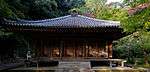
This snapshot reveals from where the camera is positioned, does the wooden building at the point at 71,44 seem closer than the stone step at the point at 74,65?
No

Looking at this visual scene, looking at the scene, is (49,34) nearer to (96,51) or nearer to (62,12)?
(96,51)

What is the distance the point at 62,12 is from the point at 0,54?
59.1ft

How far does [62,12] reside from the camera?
44.2 meters

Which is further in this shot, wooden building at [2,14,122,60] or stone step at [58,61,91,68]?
wooden building at [2,14,122,60]

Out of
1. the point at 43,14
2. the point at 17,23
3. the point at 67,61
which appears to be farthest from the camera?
the point at 43,14

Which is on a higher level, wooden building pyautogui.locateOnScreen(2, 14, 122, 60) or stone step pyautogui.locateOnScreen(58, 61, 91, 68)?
wooden building pyautogui.locateOnScreen(2, 14, 122, 60)

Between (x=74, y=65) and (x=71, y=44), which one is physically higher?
(x=71, y=44)

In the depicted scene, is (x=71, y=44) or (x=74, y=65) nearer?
(x=74, y=65)

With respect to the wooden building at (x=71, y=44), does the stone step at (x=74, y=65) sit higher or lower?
lower

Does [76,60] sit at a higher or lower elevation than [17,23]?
lower

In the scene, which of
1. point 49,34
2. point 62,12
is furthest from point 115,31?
point 62,12

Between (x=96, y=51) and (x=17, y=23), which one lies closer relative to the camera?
(x=17, y=23)

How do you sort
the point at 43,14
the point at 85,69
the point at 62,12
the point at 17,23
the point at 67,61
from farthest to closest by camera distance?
1. the point at 62,12
2. the point at 43,14
3. the point at 67,61
4. the point at 17,23
5. the point at 85,69

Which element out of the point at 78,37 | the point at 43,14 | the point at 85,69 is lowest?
the point at 85,69
